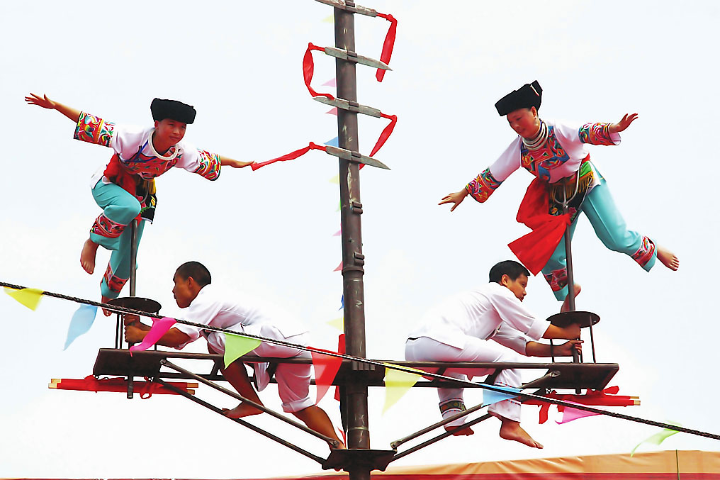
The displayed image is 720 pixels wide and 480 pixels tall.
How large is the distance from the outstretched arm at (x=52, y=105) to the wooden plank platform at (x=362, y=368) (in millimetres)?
1920

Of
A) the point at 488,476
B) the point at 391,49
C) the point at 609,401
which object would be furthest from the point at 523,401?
the point at 391,49

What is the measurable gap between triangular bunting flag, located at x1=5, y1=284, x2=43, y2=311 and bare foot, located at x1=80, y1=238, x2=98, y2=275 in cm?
197

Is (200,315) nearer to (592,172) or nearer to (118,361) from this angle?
(118,361)

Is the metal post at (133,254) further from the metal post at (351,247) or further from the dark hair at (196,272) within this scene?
the metal post at (351,247)

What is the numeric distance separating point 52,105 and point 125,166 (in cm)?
68

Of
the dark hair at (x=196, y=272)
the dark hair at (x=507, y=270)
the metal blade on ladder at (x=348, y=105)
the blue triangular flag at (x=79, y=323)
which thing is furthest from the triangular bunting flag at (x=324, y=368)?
the metal blade on ladder at (x=348, y=105)

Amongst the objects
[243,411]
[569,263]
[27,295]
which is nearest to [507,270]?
[569,263]

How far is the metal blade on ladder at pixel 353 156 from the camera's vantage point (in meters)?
8.27

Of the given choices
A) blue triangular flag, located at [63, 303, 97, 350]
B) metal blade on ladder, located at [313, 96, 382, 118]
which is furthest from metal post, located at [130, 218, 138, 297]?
metal blade on ladder, located at [313, 96, 382, 118]

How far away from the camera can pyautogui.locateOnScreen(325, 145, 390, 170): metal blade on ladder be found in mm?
8273

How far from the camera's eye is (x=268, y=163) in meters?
8.81

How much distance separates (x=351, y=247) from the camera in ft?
26.6

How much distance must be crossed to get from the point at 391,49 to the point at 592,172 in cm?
189

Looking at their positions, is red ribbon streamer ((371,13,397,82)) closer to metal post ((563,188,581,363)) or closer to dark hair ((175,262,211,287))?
metal post ((563,188,581,363))
